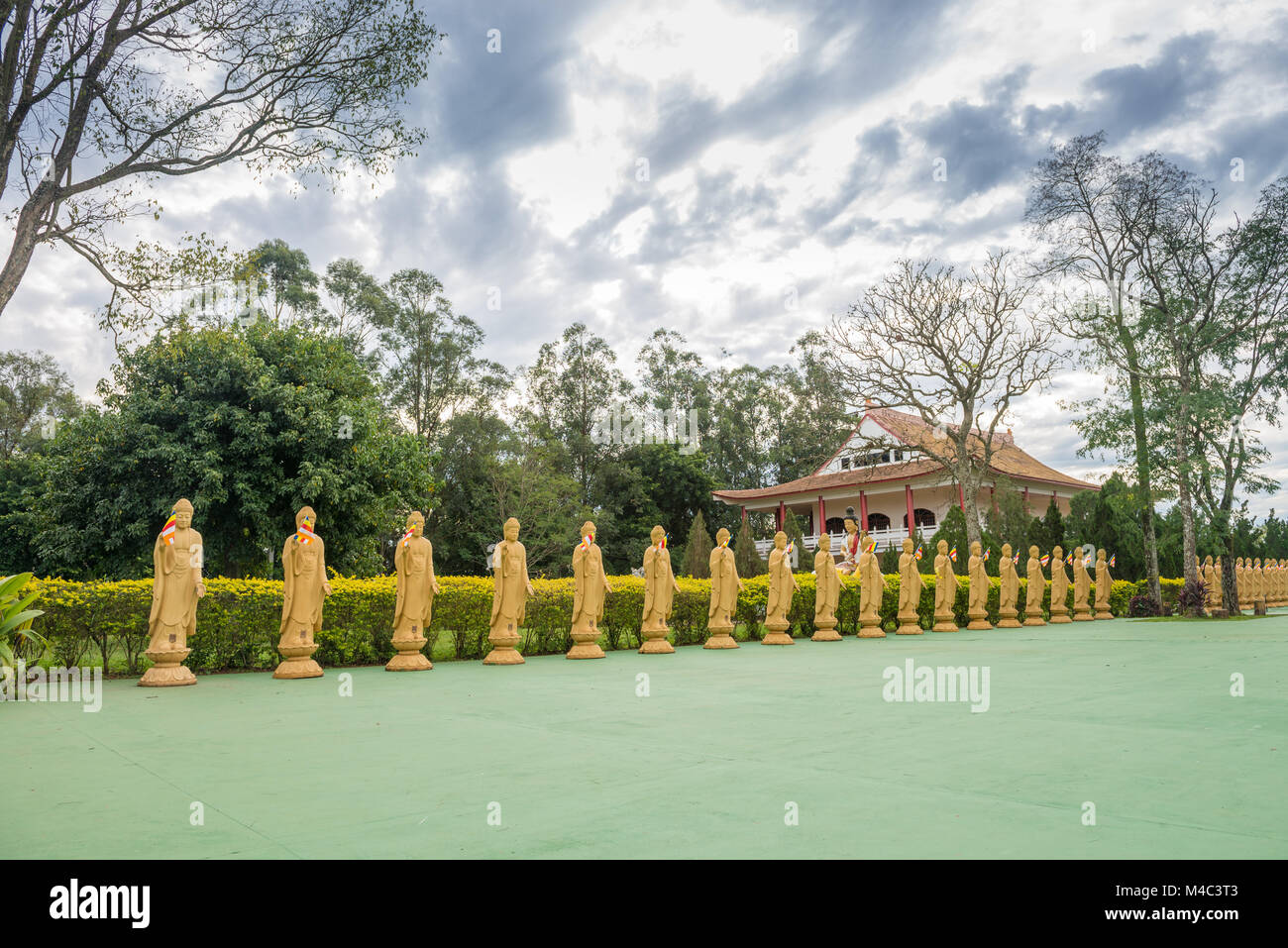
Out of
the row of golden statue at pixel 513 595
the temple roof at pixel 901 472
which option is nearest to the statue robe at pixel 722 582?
the row of golden statue at pixel 513 595

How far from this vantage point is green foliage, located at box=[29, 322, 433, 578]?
13727mm

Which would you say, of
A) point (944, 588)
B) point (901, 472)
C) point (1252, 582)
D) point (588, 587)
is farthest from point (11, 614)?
point (1252, 582)

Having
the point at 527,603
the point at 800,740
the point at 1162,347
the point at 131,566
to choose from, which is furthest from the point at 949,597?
the point at 131,566

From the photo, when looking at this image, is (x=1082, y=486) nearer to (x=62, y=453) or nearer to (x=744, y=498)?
(x=744, y=498)

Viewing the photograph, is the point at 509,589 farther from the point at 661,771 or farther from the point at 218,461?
the point at 661,771

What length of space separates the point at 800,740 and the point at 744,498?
28309 millimetres

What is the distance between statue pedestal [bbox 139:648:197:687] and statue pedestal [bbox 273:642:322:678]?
831mm

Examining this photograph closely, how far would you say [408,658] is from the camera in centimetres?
970

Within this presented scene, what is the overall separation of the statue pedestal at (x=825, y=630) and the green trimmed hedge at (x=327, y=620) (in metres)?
1.88

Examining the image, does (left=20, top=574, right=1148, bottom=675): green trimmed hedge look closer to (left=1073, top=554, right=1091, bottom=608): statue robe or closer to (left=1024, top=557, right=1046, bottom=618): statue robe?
(left=1024, top=557, right=1046, bottom=618): statue robe

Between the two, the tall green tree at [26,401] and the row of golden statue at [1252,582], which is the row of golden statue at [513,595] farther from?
the tall green tree at [26,401]

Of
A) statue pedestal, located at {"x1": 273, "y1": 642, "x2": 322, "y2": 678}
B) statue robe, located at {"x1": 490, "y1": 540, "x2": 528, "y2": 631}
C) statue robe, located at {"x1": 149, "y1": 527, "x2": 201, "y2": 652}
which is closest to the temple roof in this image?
statue robe, located at {"x1": 490, "y1": 540, "x2": 528, "y2": 631}

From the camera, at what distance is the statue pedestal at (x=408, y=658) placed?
9.61 metres

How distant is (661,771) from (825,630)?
35.3 ft
